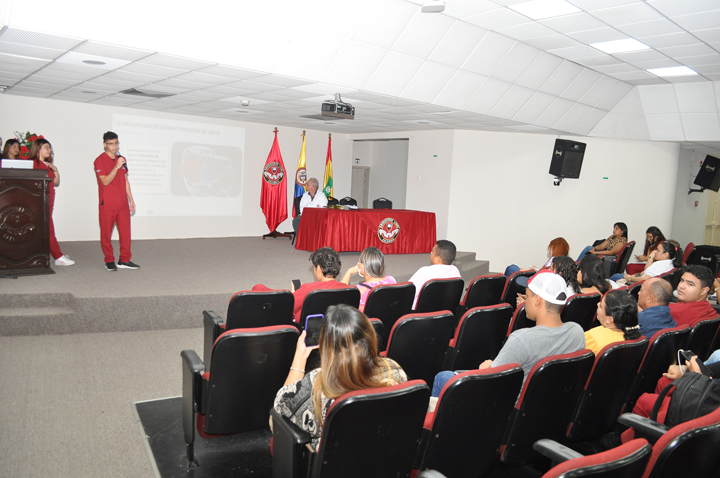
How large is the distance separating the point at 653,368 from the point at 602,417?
1.56ft

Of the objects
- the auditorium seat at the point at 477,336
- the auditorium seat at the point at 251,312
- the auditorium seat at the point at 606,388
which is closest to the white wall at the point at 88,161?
the auditorium seat at the point at 251,312

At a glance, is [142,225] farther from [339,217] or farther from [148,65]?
[148,65]

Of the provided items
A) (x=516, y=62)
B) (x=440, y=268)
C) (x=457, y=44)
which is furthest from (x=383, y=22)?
(x=440, y=268)

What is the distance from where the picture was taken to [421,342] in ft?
8.52

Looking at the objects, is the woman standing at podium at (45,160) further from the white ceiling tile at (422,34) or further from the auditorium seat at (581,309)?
the auditorium seat at (581,309)

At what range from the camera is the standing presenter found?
18.0 ft

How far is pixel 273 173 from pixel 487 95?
16.2 feet

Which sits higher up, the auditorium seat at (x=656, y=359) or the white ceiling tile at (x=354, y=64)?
the white ceiling tile at (x=354, y=64)

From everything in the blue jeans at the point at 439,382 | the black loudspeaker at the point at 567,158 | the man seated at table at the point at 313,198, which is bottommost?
the blue jeans at the point at 439,382

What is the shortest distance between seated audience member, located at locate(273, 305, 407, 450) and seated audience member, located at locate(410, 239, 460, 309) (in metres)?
2.44

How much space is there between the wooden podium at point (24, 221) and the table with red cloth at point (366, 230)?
3906 millimetres

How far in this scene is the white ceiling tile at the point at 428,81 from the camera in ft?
20.2

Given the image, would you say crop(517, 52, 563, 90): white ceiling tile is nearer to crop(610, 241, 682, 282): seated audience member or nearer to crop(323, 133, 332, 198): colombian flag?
crop(610, 241, 682, 282): seated audience member

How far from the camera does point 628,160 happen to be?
382 inches
